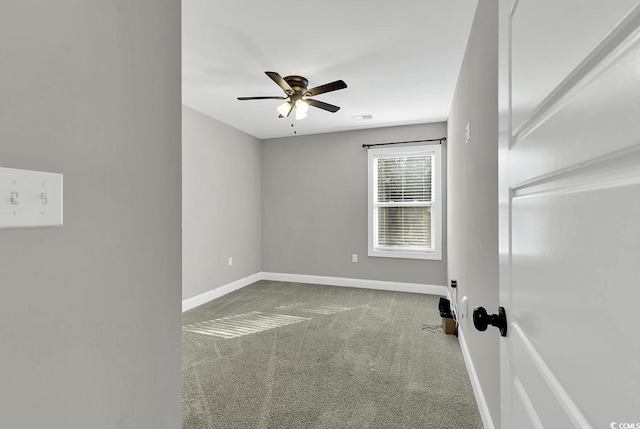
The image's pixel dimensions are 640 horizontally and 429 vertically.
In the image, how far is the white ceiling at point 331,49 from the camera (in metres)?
2.07

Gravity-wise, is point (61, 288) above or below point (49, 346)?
above

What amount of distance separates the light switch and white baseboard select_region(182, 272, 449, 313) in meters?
3.52

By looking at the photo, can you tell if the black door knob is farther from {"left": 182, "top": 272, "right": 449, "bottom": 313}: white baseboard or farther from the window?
the window

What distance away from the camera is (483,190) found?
185 centimetres

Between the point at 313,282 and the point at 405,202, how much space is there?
2.01 metres

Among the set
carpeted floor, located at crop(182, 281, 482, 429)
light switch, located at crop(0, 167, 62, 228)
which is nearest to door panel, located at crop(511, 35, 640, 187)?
light switch, located at crop(0, 167, 62, 228)

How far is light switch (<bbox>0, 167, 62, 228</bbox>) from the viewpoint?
65 centimetres

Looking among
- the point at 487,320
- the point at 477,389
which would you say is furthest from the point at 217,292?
the point at 487,320

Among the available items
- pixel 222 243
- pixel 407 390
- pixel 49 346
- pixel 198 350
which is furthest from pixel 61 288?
pixel 222 243

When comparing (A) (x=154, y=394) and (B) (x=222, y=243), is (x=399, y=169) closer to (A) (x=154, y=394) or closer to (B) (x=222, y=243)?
(B) (x=222, y=243)

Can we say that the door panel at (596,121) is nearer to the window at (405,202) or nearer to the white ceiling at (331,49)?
the white ceiling at (331,49)

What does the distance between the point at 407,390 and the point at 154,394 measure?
69.6 inches

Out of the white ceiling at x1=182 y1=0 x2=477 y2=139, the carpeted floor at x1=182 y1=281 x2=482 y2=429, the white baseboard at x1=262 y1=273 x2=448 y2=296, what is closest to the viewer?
the carpeted floor at x1=182 y1=281 x2=482 y2=429

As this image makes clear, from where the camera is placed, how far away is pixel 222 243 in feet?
15.2
